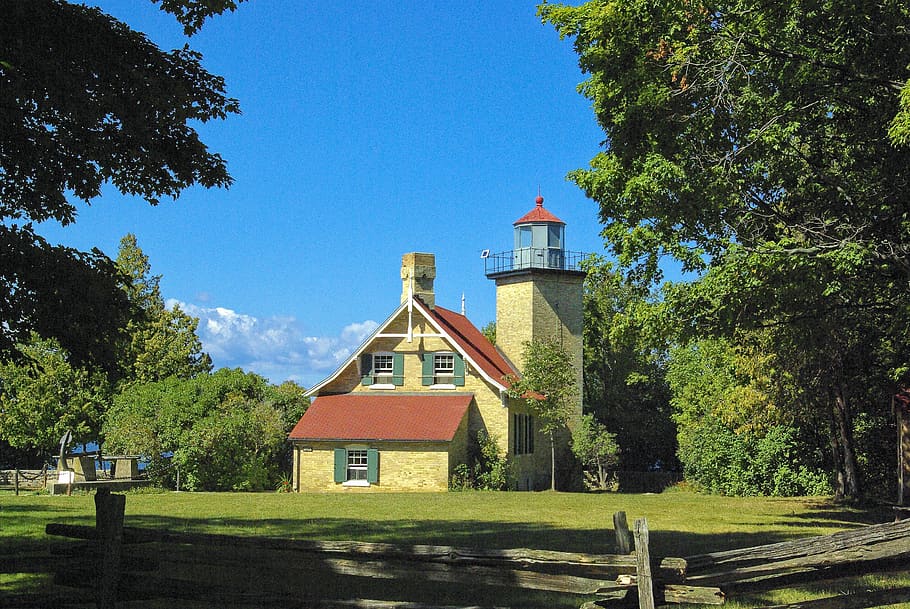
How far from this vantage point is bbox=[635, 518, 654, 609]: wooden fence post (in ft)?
24.8

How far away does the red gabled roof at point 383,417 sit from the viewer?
115ft

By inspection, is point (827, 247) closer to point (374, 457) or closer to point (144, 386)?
point (374, 457)

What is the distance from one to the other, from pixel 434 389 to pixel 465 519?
1661cm

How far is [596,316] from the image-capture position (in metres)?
51.2

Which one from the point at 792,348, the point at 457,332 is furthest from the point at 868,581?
the point at 457,332

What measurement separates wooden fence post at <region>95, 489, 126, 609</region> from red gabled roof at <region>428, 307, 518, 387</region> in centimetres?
2786

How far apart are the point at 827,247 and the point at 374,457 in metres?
22.4

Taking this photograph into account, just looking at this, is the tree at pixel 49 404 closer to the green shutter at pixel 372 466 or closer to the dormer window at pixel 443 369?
the green shutter at pixel 372 466

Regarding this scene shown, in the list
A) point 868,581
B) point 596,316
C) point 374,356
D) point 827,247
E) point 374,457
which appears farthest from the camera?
point 596,316

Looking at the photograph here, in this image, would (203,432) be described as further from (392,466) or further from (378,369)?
(378,369)

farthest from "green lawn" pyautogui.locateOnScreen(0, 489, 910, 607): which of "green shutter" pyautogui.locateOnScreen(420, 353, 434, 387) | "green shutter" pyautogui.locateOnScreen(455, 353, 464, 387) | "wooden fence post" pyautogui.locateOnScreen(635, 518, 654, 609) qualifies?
"green shutter" pyautogui.locateOnScreen(420, 353, 434, 387)

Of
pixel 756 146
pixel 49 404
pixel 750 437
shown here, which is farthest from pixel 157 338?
pixel 756 146

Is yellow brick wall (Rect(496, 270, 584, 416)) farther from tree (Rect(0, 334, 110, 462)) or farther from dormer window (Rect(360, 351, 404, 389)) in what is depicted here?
tree (Rect(0, 334, 110, 462))

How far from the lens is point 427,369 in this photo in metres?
38.0
